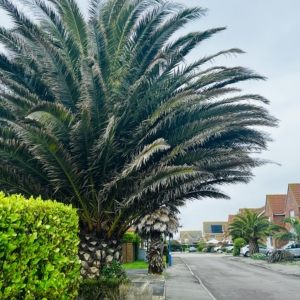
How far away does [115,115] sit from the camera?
314 inches

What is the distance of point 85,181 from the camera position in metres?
8.57

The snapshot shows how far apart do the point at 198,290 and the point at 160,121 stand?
798 centimetres

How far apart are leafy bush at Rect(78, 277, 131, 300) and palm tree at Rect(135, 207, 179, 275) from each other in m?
8.98

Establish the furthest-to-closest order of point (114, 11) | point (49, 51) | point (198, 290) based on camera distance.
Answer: point (198, 290) < point (114, 11) < point (49, 51)

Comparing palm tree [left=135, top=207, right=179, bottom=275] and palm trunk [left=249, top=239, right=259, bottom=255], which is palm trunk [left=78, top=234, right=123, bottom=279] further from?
palm trunk [left=249, top=239, right=259, bottom=255]

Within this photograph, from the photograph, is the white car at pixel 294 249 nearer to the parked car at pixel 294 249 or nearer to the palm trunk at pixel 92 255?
the parked car at pixel 294 249

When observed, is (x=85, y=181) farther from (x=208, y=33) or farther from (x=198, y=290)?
(x=198, y=290)

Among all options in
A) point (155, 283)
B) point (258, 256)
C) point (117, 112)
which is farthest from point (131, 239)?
point (117, 112)

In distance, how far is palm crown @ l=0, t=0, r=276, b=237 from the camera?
805 cm

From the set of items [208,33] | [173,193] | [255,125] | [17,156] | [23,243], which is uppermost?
[208,33]

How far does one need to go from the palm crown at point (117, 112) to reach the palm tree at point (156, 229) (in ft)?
24.2

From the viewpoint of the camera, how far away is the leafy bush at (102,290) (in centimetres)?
831

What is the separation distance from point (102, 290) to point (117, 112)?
399cm

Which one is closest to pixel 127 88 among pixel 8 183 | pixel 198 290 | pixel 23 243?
pixel 8 183
